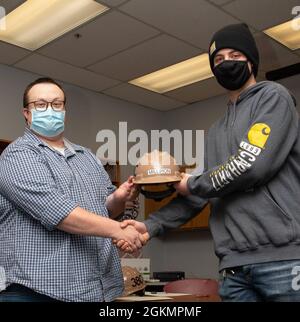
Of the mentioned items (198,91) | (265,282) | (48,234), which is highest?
(198,91)

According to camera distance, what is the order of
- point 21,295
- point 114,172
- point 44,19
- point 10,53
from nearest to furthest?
point 21,295, point 44,19, point 10,53, point 114,172

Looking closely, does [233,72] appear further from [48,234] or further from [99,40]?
[99,40]

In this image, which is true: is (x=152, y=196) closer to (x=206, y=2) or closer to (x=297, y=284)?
(x=297, y=284)

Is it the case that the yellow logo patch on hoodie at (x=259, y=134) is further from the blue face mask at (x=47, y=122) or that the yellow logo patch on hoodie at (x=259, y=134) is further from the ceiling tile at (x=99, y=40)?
the ceiling tile at (x=99, y=40)

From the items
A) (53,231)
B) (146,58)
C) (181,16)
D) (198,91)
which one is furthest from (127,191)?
(198,91)

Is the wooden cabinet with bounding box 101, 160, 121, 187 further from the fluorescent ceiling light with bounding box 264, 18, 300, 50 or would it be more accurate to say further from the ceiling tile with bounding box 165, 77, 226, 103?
the fluorescent ceiling light with bounding box 264, 18, 300, 50

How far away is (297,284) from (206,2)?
2882 mm

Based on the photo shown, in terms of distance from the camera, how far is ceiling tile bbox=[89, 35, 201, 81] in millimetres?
4406

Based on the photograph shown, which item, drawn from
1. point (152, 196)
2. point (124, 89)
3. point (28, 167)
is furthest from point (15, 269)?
point (124, 89)

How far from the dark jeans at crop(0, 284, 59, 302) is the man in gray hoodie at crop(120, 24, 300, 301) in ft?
2.02

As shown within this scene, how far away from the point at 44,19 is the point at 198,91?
7.47 feet

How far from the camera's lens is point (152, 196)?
1881mm

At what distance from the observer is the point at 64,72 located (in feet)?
16.6

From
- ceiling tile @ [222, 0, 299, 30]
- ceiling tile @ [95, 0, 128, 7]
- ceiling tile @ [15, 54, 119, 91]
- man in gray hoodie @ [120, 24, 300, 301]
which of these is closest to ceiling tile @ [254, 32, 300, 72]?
ceiling tile @ [222, 0, 299, 30]
